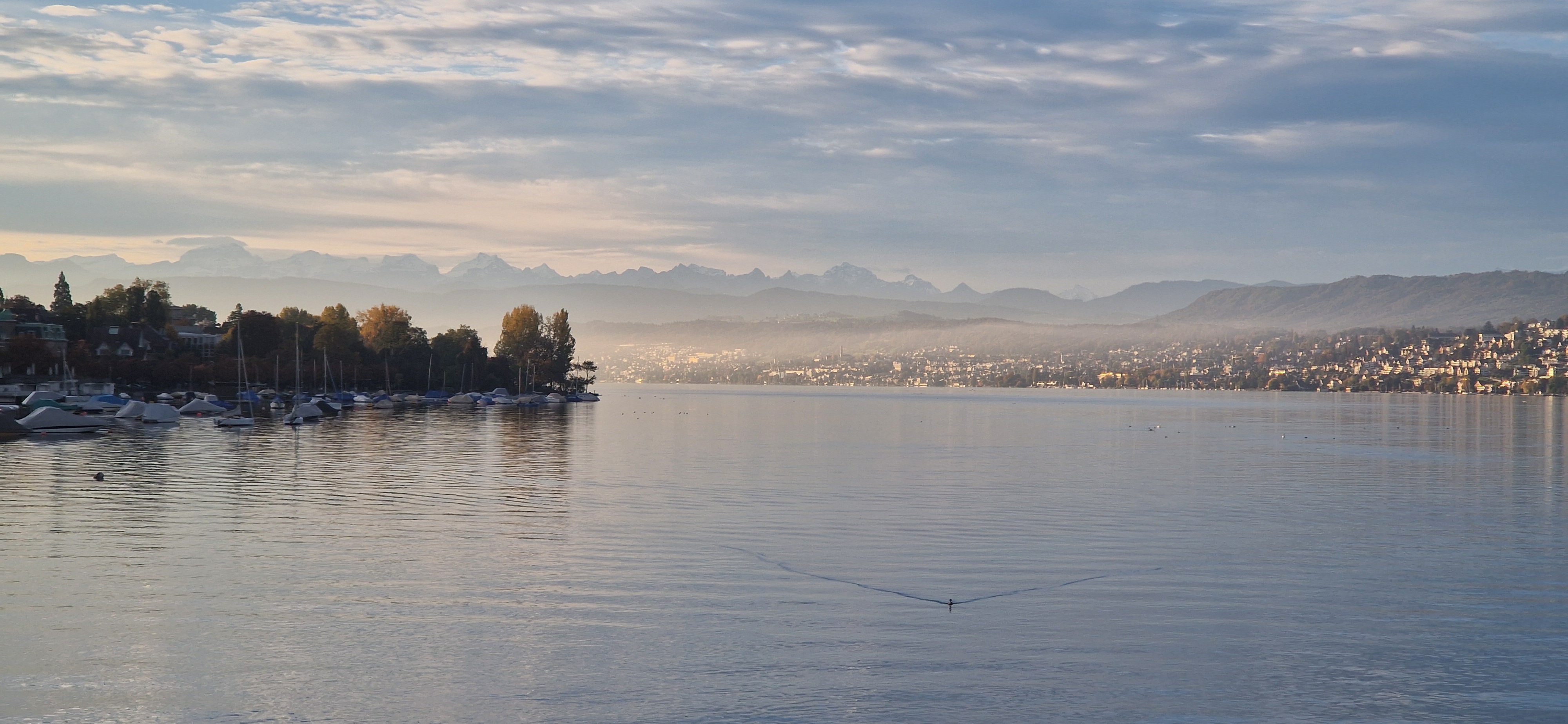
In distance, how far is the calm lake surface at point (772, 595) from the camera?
15.3 m

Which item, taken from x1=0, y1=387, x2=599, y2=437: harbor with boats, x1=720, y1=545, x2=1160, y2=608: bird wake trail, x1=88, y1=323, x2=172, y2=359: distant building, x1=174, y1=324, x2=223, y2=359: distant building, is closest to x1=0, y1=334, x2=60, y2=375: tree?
x1=0, y1=387, x2=599, y2=437: harbor with boats

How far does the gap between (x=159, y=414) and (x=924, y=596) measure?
282ft

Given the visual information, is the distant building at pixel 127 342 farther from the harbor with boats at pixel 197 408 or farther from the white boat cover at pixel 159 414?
the white boat cover at pixel 159 414

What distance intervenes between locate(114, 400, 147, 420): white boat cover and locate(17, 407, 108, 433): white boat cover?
14456 mm

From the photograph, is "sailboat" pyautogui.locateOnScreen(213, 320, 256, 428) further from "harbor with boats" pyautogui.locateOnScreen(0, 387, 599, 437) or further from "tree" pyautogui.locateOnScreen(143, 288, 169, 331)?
"tree" pyautogui.locateOnScreen(143, 288, 169, 331)

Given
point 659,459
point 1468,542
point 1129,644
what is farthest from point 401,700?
point 659,459

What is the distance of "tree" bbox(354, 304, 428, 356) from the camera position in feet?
612

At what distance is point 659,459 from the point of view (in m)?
59.1

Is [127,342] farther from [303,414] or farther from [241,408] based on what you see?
[241,408]

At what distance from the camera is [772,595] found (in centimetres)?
2191

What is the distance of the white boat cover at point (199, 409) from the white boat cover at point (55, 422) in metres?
23.9

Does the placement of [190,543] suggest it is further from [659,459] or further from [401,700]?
[659,459]

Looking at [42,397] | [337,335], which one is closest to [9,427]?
[42,397]

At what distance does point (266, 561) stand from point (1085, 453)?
48792 millimetres
